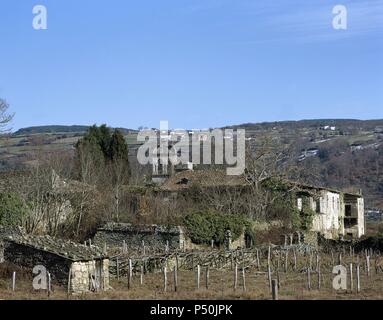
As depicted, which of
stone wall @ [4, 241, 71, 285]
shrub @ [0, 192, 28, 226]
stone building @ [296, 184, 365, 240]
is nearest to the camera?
stone wall @ [4, 241, 71, 285]

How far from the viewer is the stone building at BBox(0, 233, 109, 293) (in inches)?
938

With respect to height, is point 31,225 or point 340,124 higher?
point 340,124

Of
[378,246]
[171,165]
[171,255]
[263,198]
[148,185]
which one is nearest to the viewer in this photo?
[171,255]

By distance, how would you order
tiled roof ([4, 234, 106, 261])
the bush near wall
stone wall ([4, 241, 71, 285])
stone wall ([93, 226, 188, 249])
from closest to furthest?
stone wall ([4, 241, 71, 285])
tiled roof ([4, 234, 106, 261])
stone wall ([93, 226, 188, 249])
the bush near wall

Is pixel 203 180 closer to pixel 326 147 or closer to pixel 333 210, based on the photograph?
pixel 333 210

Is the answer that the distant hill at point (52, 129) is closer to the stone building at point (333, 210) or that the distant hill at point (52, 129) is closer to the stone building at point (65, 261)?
the stone building at point (333, 210)

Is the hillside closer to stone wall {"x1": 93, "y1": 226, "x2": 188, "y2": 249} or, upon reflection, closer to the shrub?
stone wall {"x1": 93, "y1": 226, "x2": 188, "y2": 249}

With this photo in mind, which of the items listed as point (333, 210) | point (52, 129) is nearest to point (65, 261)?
point (333, 210)

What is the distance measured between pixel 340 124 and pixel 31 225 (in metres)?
153

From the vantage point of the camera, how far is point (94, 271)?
960 inches

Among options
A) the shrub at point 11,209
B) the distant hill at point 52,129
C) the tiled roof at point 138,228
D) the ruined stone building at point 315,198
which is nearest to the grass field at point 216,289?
the tiled roof at point 138,228

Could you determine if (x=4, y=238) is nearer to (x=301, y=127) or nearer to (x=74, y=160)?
(x=74, y=160)

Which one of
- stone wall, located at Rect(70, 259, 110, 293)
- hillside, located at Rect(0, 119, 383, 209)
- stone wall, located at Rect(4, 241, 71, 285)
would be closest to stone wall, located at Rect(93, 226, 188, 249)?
stone wall, located at Rect(4, 241, 71, 285)
